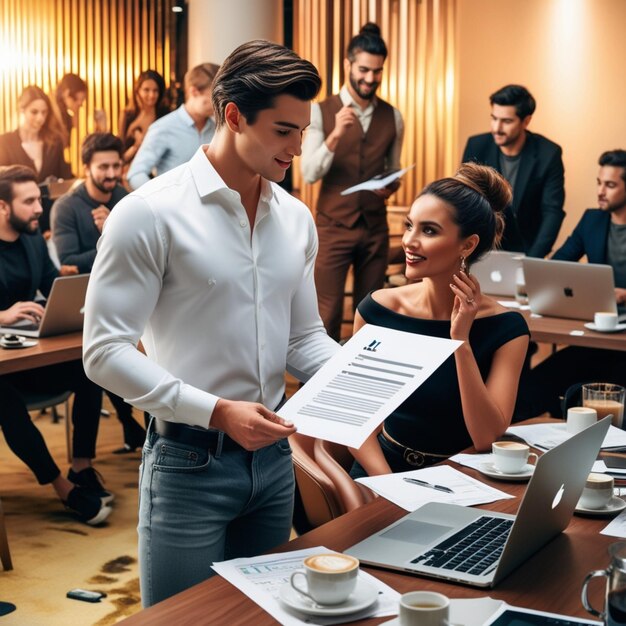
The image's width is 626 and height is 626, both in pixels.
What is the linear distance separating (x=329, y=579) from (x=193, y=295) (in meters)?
0.60

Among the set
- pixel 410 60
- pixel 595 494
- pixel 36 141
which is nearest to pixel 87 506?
pixel 595 494

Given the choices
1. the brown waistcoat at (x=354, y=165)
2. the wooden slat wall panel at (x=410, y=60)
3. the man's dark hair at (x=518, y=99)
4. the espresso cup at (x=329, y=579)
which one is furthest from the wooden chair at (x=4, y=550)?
the wooden slat wall panel at (x=410, y=60)

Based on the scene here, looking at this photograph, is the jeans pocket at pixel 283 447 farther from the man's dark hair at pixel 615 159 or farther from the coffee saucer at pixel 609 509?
the man's dark hair at pixel 615 159

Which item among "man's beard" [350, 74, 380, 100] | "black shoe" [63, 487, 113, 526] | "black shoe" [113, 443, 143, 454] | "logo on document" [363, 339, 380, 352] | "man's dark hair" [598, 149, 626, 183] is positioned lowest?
"black shoe" [113, 443, 143, 454]

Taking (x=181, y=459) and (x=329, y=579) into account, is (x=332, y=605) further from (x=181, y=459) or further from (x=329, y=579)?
(x=181, y=459)

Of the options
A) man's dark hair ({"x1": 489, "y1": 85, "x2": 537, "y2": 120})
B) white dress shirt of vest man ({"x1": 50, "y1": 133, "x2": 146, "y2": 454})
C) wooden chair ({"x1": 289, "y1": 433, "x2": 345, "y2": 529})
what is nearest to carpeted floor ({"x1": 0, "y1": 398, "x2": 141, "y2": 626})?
white dress shirt of vest man ({"x1": 50, "y1": 133, "x2": 146, "y2": 454})

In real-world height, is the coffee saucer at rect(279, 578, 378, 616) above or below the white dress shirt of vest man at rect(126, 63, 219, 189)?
below

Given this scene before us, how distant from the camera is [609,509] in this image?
6.28ft

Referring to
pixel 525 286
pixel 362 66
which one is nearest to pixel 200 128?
pixel 362 66

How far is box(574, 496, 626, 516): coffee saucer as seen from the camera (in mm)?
1896

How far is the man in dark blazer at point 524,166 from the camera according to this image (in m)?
5.34

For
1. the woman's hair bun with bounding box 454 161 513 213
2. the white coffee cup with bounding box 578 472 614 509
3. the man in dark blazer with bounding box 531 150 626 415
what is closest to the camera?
the white coffee cup with bounding box 578 472 614 509

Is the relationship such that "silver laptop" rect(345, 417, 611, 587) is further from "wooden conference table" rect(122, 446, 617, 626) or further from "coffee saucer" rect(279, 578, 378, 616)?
"coffee saucer" rect(279, 578, 378, 616)

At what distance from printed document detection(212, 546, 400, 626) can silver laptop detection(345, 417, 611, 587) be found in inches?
3.5
